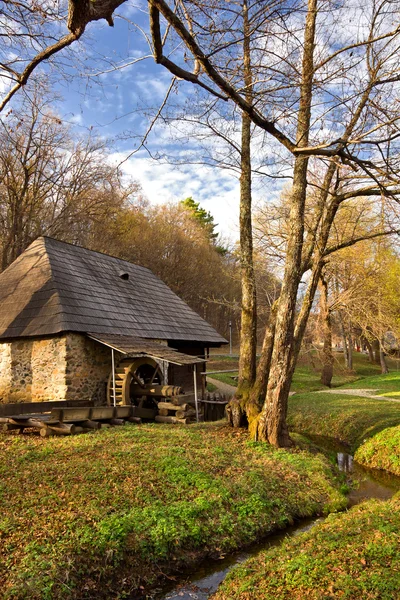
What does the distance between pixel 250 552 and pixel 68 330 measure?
7.39m

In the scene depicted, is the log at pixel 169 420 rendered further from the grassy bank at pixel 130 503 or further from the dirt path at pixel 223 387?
the dirt path at pixel 223 387

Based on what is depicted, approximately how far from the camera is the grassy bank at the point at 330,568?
361 cm

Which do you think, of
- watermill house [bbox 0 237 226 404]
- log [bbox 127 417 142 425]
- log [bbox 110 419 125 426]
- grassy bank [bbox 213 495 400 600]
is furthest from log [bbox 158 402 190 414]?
grassy bank [bbox 213 495 400 600]

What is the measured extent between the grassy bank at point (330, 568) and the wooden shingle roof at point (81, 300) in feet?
26.2

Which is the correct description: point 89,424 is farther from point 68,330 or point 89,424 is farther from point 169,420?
point 68,330

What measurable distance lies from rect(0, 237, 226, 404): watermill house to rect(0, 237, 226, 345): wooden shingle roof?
0.04m

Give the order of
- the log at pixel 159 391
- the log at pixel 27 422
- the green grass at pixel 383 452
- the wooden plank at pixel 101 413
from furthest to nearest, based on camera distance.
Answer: the log at pixel 159 391 → the wooden plank at pixel 101 413 → the green grass at pixel 383 452 → the log at pixel 27 422

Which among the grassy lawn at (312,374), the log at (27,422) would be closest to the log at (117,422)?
the log at (27,422)

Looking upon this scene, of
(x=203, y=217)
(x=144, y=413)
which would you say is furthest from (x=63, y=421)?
(x=203, y=217)

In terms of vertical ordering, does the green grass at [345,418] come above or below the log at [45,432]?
below

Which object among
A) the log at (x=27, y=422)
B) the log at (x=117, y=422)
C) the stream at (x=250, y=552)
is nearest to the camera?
the stream at (x=250, y=552)

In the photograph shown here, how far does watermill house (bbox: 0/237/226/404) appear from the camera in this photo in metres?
11.5

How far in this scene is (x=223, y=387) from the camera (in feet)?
76.2

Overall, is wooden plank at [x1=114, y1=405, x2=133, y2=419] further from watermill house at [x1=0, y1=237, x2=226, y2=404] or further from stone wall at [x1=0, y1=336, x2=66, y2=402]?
stone wall at [x1=0, y1=336, x2=66, y2=402]
